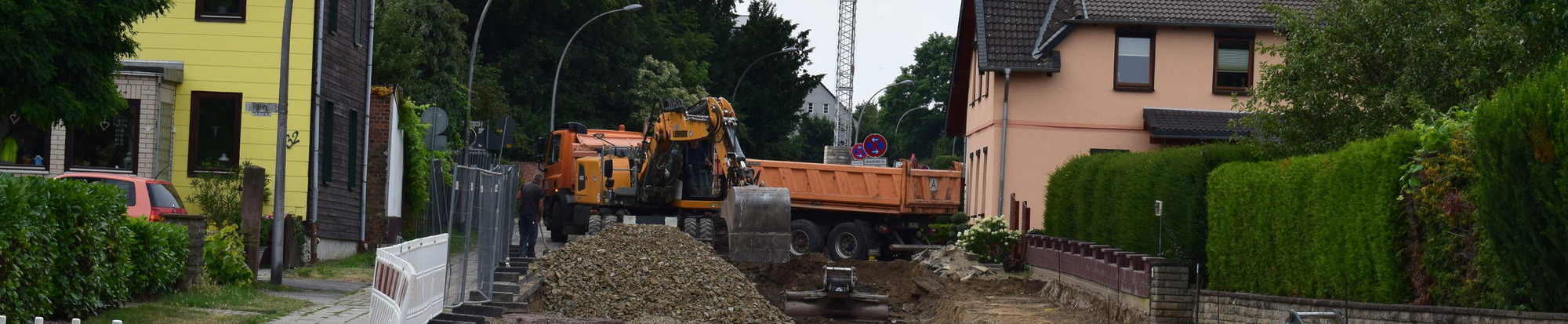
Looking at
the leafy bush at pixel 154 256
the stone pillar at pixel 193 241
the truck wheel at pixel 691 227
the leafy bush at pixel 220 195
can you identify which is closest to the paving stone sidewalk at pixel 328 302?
the stone pillar at pixel 193 241

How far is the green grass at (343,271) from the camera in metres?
19.9

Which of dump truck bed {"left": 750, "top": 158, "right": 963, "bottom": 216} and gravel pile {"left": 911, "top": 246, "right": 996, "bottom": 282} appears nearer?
gravel pile {"left": 911, "top": 246, "right": 996, "bottom": 282}

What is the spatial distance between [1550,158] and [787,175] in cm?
2167

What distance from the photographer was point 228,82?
22.9m

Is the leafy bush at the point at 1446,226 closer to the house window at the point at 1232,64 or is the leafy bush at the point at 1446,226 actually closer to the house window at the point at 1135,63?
the house window at the point at 1135,63

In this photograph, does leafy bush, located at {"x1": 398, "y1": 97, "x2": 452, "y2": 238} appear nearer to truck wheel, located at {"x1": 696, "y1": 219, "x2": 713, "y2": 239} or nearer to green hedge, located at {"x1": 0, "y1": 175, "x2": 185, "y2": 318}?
truck wheel, located at {"x1": 696, "y1": 219, "x2": 713, "y2": 239}

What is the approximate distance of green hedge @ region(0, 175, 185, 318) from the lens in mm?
10672

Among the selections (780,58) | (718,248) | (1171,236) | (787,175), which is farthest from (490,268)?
(780,58)

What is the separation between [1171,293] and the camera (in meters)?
13.7

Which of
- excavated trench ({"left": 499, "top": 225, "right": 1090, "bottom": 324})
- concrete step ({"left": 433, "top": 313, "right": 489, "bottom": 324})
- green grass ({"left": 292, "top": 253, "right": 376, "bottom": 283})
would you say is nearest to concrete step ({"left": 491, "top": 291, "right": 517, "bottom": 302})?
excavated trench ({"left": 499, "top": 225, "right": 1090, "bottom": 324})

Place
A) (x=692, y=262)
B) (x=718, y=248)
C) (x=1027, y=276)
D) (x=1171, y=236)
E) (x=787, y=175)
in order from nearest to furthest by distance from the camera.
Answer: (x=1171, y=236), (x=692, y=262), (x=1027, y=276), (x=718, y=248), (x=787, y=175)

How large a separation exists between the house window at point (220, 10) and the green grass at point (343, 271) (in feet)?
12.0

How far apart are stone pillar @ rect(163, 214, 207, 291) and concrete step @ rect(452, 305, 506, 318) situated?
3.15m

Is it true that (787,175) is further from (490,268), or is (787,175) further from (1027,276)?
(490,268)
